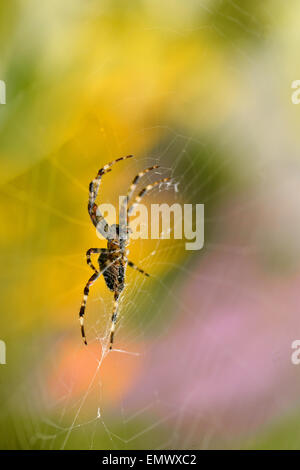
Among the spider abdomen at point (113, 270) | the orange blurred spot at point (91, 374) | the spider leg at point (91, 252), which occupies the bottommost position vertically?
the orange blurred spot at point (91, 374)

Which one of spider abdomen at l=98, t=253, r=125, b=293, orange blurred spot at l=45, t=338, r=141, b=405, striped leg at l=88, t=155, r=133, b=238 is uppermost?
striped leg at l=88, t=155, r=133, b=238

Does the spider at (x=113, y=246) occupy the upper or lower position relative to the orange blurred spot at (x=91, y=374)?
upper

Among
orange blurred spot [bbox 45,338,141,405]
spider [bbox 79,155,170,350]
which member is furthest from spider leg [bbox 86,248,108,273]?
orange blurred spot [bbox 45,338,141,405]

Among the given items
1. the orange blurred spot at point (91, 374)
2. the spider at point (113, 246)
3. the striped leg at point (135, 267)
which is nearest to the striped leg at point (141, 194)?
the spider at point (113, 246)

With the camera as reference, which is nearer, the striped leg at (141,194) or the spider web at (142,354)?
the spider web at (142,354)

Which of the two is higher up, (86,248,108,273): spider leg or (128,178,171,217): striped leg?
(128,178,171,217): striped leg

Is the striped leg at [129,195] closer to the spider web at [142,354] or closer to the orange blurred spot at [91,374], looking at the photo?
the spider web at [142,354]

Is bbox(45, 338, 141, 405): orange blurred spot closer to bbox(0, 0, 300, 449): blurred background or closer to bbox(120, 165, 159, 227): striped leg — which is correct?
bbox(0, 0, 300, 449): blurred background
